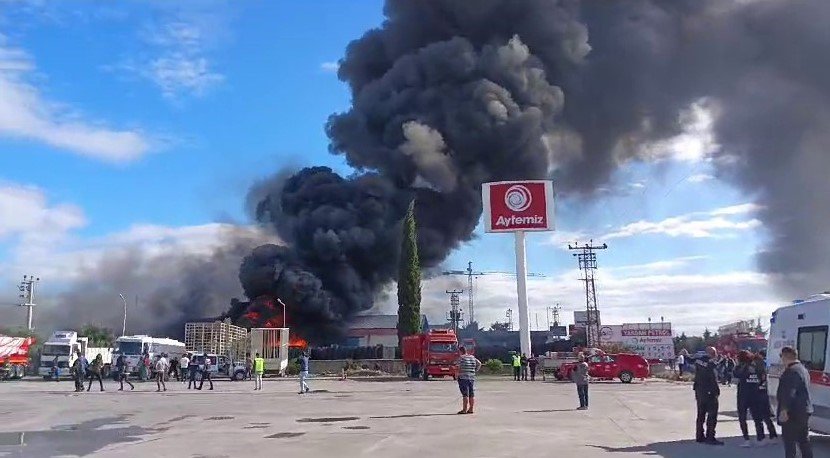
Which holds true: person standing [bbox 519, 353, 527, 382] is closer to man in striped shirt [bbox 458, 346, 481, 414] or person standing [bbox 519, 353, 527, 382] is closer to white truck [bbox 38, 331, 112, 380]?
man in striped shirt [bbox 458, 346, 481, 414]

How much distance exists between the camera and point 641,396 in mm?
23562

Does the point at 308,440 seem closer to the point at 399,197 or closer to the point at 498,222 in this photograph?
the point at 498,222

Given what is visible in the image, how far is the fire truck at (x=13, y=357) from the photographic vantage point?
4547 cm

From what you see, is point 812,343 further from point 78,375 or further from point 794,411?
point 78,375

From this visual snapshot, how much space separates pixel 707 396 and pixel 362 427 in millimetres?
6144

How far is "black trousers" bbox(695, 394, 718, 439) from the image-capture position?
38.7 feet

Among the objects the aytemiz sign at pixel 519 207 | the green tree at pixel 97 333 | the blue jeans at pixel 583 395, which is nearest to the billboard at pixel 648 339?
the aytemiz sign at pixel 519 207

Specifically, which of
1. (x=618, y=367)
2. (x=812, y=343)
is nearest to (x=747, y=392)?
(x=812, y=343)

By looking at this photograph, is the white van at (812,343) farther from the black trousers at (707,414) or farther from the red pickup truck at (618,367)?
the red pickup truck at (618,367)

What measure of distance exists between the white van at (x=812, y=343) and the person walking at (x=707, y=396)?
38.6 inches

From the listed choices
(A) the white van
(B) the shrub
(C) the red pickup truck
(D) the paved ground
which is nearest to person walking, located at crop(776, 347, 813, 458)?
(A) the white van

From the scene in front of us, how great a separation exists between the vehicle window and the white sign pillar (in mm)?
30238

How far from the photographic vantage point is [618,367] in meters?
34.7

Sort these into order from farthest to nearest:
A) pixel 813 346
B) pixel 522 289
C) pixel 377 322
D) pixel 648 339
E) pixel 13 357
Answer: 1. pixel 377 322
2. pixel 648 339
3. pixel 13 357
4. pixel 522 289
5. pixel 813 346
